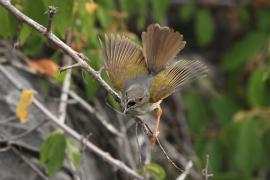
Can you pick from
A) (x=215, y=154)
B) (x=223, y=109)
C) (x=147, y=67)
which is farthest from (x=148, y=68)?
(x=223, y=109)

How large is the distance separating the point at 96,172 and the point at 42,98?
1.68 ft

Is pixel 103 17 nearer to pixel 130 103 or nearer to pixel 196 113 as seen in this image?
pixel 130 103

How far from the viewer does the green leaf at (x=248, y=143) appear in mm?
4879

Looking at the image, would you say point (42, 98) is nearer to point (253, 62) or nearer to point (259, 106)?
point (259, 106)

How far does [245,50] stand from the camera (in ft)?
18.7

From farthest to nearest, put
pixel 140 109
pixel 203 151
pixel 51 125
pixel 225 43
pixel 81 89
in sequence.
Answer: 1. pixel 225 43
2. pixel 203 151
3. pixel 81 89
4. pixel 51 125
5. pixel 140 109

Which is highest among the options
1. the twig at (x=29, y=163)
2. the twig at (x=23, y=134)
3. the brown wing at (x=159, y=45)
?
the brown wing at (x=159, y=45)

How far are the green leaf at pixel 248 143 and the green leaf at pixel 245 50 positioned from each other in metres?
0.77

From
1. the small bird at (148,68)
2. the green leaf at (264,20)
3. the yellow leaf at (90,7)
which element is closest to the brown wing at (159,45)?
the small bird at (148,68)

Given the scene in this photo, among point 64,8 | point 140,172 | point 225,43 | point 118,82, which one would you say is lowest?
point 140,172

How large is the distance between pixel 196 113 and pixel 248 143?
0.81 meters

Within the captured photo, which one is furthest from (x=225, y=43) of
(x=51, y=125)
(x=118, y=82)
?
(x=118, y=82)

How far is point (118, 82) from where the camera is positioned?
10.2 feet

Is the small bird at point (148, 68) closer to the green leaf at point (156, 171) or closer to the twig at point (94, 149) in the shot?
the twig at point (94, 149)
